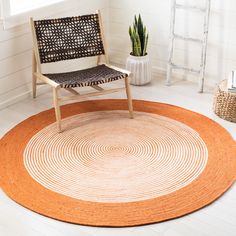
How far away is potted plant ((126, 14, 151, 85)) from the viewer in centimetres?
415

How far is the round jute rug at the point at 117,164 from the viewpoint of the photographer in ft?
8.63

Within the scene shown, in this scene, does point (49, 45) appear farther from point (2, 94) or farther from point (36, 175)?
point (36, 175)

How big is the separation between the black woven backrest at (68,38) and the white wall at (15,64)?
189 mm

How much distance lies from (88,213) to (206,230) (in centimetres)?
62

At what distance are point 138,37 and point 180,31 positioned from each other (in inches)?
15.2

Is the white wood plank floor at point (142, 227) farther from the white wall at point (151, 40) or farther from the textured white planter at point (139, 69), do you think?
the textured white planter at point (139, 69)

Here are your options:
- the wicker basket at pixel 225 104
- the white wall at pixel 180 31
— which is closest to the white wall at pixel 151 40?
the white wall at pixel 180 31

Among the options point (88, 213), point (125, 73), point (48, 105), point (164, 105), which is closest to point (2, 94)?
point (48, 105)

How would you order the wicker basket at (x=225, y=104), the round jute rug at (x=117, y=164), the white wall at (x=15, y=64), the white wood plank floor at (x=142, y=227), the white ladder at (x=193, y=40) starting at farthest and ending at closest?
1. the white ladder at (x=193, y=40)
2. the white wall at (x=15, y=64)
3. the wicker basket at (x=225, y=104)
4. the round jute rug at (x=117, y=164)
5. the white wood plank floor at (x=142, y=227)

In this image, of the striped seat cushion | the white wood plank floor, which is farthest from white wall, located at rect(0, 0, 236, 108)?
the white wood plank floor

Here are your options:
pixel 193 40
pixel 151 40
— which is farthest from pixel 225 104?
pixel 151 40

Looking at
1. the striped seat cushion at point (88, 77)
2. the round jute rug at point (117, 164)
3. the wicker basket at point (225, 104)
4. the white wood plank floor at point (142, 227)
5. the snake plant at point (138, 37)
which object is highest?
the snake plant at point (138, 37)

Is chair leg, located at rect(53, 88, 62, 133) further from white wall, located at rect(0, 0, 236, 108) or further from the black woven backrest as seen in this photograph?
white wall, located at rect(0, 0, 236, 108)

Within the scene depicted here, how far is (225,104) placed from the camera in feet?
11.6
